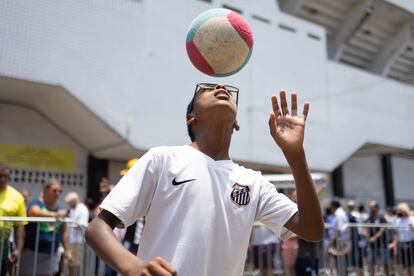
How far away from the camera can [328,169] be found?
15.3 metres

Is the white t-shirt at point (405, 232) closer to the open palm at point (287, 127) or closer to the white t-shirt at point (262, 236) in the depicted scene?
the white t-shirt at point (262, 236)

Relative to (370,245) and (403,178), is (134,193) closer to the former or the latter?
(370,245)

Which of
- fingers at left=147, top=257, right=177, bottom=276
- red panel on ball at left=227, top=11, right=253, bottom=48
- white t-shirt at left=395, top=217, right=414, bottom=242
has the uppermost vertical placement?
red panel on ball at left=227, top=11, right=253, bottom=48

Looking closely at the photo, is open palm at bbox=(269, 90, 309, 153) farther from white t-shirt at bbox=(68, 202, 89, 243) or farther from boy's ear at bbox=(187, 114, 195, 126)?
white t-shirt at bbox=(68, 202, 89, 243)

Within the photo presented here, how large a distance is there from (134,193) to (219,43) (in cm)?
114

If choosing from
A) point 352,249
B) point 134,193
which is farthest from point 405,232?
point 134,193

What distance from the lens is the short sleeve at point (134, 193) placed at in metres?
1.69

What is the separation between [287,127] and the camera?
2.01 metres

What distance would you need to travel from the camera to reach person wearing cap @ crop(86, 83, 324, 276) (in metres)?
1.72

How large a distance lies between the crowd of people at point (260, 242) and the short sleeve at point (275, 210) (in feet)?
11.9

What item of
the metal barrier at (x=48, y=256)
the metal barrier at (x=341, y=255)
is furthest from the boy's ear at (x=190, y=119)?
the metal barrier at (x=341, y=255)

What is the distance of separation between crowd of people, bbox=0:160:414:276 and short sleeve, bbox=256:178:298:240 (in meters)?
3.62

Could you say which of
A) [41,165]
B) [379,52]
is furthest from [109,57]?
[379,52]

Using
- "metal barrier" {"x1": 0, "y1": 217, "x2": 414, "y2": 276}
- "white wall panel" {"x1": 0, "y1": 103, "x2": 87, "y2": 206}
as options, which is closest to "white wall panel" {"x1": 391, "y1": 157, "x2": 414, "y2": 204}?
"metal barrier" {"x1": 0, "y1": 217, "x2": 414, "y2": 276}
